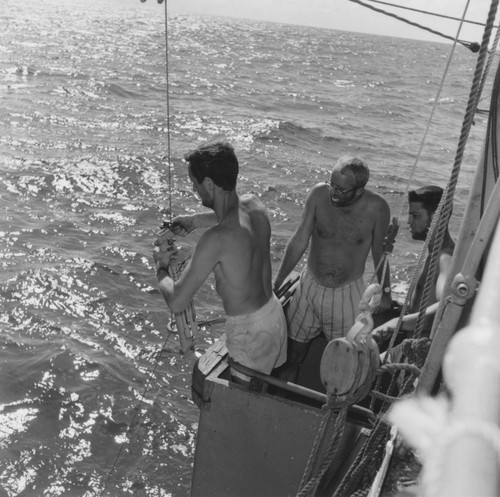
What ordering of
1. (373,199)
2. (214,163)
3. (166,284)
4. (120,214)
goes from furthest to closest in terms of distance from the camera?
(120,214) → (373,199) → (166,284) → (214,163)

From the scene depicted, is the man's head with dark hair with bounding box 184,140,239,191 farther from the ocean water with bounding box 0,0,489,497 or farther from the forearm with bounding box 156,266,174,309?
the ocean water with bounding box 0,0,489,497

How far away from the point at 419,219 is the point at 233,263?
1.48m

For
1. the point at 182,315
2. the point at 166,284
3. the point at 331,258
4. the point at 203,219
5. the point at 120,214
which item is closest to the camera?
the point at 166,284

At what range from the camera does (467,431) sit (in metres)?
0.89

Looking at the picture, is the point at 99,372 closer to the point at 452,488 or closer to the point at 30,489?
the point at 30,489

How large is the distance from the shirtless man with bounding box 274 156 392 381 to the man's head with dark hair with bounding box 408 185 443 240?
255 mm

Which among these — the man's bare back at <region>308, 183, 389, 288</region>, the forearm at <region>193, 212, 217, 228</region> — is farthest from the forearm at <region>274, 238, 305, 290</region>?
the forearm at <region>193, 212, 217, 228</region>

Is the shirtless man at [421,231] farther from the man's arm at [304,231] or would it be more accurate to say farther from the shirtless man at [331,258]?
the man's arm at [304,231]

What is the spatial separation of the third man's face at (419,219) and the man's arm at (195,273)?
154 cm

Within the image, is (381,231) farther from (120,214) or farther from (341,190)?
(120,214)

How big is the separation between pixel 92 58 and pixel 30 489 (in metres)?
31.8

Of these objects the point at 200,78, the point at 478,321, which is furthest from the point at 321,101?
the point at 478,321

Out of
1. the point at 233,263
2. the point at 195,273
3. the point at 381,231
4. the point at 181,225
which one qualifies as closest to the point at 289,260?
the point at 381,231

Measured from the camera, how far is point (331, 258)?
4.77 meters
